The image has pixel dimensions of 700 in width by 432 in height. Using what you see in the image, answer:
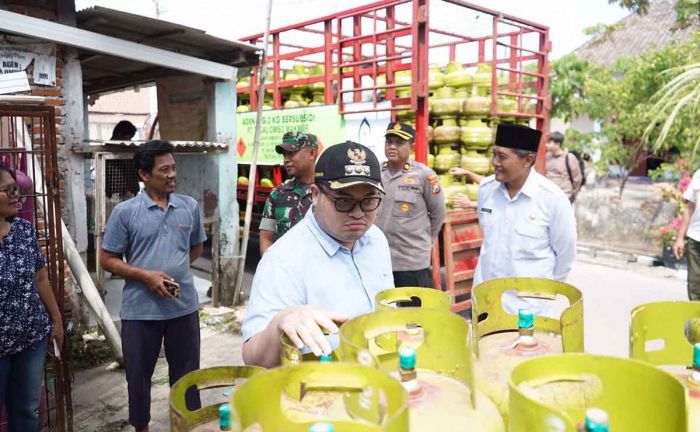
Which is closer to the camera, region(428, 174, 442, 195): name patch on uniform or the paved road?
region(428, 174, 442, 195): name patch on uniform

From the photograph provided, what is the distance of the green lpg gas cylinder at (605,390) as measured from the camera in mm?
906

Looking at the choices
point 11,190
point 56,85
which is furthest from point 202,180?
point 11,190

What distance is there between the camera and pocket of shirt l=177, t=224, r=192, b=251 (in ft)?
11.8

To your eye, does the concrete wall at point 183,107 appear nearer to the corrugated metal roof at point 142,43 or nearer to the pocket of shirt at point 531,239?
the corrugated metal roof at point 142,43

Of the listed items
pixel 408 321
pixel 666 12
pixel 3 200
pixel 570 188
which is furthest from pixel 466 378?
pixel 666 12

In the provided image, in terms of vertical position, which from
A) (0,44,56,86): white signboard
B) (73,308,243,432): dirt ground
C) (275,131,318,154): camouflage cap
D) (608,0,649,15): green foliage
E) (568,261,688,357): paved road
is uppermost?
(608,0,649,15): green foliage

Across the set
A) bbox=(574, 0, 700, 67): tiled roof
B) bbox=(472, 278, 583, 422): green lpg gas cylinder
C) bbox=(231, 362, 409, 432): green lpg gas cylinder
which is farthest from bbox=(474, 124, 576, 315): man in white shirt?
bbox=(574, 0, 700, 67): tiled roof

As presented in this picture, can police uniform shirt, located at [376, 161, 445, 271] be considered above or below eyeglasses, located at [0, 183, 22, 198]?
below

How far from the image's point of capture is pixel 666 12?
2388cm

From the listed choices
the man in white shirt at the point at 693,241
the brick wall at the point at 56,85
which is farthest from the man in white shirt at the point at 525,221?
the brick wall at the point at 56,85

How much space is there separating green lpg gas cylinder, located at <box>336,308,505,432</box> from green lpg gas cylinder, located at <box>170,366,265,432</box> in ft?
0.81

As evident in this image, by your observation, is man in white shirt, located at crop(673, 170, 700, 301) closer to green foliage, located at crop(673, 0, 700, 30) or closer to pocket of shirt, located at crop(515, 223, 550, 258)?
pocket of shirt, located at crop(515, 223, 550, 258)

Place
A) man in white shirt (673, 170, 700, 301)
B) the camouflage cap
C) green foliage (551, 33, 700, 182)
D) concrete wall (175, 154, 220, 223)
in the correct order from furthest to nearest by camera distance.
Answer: green foliage (551, 33, 700, 182) → concrete wall (175, 154, 220, 223) → man in white shirt (673, 170, 700, 301) → the camouflage cap

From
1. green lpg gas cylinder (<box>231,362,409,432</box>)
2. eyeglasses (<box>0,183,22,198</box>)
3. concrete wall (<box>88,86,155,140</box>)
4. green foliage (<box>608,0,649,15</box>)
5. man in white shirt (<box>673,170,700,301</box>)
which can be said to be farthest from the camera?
concrete wall (<box>88,86,155,140</box>)
